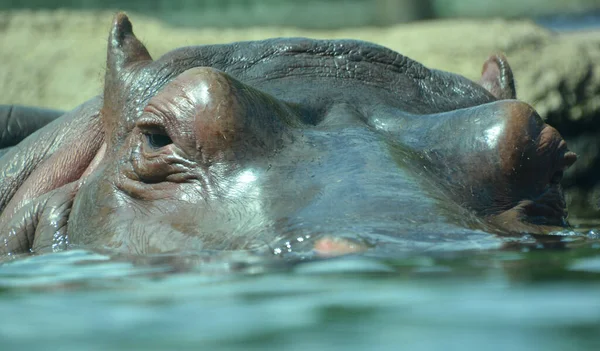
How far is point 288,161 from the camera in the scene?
12.5 feet

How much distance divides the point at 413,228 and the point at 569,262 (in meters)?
0.56

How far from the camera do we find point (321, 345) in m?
1.85

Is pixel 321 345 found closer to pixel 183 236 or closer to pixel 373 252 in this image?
pixel 373 252

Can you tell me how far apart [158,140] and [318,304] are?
2.06 meters

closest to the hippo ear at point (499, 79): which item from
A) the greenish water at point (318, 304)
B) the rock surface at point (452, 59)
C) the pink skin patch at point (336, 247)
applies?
the greenish water at point (318, 304)

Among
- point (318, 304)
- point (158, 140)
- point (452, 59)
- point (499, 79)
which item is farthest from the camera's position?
point (452, 59)

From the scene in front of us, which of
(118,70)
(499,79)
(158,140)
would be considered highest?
(118,70)

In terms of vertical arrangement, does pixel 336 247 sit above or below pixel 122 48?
below

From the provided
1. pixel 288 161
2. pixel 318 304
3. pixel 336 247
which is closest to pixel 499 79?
pixel 288 161

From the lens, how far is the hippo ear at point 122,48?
15.6 feet

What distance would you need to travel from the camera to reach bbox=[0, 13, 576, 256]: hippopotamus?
11.2 ft

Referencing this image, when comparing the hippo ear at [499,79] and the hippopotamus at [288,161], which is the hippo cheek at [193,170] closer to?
the hippopotamus at [288,161]

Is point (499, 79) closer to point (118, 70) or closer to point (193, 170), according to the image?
point (118, 70)

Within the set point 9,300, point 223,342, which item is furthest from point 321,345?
point 9,300
